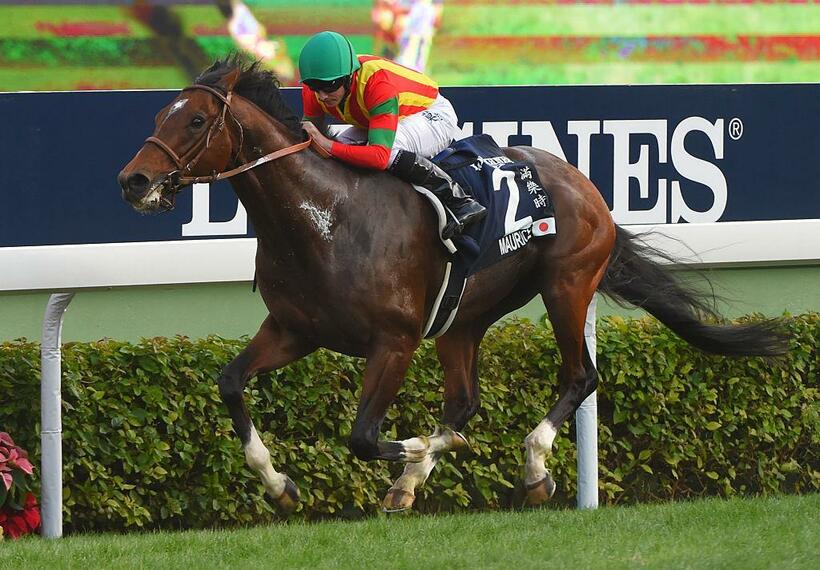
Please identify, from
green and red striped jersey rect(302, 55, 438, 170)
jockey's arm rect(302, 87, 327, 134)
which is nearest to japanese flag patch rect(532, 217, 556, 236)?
green and red striped jersey rect(302, 55, 438, 170)

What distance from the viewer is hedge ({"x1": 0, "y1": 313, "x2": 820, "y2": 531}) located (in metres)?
5.55

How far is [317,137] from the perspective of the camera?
15.5ft

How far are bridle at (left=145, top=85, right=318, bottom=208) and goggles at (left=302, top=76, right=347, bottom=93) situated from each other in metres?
0.19

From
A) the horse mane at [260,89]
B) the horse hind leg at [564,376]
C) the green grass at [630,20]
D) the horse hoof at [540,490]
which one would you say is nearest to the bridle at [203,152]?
the horse mane at [260,89]

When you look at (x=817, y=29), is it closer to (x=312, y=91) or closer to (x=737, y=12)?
(x=737, y=12)

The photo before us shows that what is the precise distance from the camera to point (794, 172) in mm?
7473

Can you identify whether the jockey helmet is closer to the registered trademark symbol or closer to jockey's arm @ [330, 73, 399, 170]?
jockey's arm @ [330, 73, 399, 170]

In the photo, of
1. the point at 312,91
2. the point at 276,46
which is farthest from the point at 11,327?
the point at 312,91

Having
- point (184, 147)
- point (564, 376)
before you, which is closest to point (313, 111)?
point (184, 147)

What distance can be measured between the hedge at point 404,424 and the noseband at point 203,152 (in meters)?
1.34

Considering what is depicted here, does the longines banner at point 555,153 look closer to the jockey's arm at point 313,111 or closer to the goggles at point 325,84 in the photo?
the jockey's arm at point 313,111

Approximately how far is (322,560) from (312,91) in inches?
57.9

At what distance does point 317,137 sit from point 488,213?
2.15 feet

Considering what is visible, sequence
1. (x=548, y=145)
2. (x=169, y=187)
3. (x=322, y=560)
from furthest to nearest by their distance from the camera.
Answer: (x=548, y=145) < (x=322, y=560) < (x=169, y=187)
